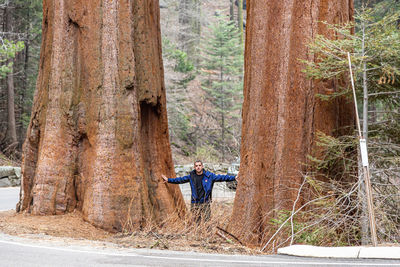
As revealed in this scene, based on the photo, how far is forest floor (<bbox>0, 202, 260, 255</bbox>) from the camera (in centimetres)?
705

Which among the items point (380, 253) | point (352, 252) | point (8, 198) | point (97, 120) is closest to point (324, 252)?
point (352, 252)

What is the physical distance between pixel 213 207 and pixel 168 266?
211 inches

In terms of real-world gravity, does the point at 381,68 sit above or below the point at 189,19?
below

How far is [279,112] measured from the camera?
817 centimetres

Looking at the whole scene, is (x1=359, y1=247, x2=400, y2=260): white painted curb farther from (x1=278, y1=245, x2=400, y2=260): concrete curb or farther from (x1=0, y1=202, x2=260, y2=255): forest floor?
(x1=0, y1=202, x2=260, y2=255): forest floor

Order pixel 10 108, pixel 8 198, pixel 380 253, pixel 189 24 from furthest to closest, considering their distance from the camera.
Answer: pixel 189 24 < pixel 10 108 < pixel 8 198 < pixel 380 253

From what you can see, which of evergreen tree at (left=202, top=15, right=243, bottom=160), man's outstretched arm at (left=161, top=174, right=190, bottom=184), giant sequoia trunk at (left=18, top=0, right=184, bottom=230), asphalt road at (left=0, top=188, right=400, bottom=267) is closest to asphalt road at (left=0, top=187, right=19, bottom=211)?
giant sequoia trunk at (left=18, top=0, right=184, bottom=230)

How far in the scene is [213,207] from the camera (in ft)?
34.7

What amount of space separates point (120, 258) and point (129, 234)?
3.10 meters

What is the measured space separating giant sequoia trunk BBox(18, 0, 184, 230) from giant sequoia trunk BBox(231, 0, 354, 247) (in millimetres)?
2314

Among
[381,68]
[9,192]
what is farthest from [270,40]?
[9,192]

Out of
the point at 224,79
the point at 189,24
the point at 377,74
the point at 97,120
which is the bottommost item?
the point at 97,120

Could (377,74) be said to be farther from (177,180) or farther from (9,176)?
(9,176)

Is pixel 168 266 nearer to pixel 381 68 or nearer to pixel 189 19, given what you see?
pixel 381 68
